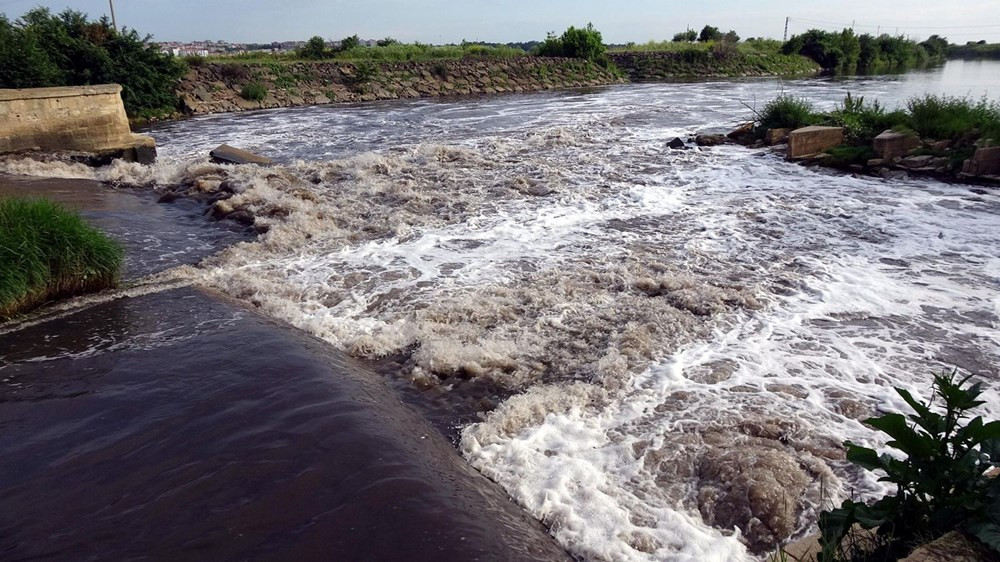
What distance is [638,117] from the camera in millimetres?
19688

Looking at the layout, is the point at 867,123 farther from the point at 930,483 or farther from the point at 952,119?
the point at 930,483

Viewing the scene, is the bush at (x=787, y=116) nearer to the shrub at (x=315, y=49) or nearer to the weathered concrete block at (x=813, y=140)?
the weathered concrete block at (x=813, y=140)

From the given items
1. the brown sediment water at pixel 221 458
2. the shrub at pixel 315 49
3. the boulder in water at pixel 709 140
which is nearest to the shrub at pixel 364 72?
the shrub at pixel 315 49

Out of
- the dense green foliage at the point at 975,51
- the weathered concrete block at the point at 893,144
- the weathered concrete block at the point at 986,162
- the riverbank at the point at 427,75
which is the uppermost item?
the dense green foliage at the point at 975,51

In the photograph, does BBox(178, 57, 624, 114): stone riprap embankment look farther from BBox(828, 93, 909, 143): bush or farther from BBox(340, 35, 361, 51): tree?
BBox(828, 93, 909, 143): bush

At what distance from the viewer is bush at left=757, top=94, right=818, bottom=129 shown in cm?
1373

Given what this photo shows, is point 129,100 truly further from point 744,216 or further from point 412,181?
point 744,216

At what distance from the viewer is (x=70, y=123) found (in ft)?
40.8

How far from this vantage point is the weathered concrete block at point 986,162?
9594mm

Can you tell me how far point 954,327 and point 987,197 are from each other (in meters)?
5.48

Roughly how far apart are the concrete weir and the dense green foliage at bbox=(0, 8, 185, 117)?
6386 millimetres

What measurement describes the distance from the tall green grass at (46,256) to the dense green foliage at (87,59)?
1496cm

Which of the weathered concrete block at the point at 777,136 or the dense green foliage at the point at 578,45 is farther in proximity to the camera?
the dense green foliage at the point at 578,45

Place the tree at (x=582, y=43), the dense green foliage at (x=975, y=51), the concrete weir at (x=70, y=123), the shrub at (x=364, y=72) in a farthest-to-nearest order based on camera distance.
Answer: the dense green foliage at (x=975, y=51), the tree at (x=582, y=43), the shrub at (x=364, y=72), the concrete weir at (x=70, y=123)
